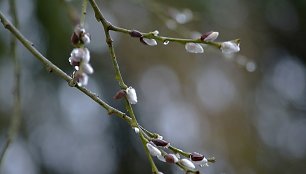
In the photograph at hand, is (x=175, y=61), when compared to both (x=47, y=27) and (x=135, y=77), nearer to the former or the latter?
(x=135, y=77)

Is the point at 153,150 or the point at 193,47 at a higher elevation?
the point at 193,47

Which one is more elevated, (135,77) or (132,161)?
(135,77)

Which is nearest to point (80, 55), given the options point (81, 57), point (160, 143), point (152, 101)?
point (81, 57)

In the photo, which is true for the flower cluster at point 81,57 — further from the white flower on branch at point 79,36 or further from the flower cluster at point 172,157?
the flower cluster at point 172,157

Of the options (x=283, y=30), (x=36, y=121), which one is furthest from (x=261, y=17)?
(x=36, y=121)

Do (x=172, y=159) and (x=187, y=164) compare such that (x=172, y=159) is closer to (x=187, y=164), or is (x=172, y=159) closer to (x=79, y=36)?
(x=187, y=164)

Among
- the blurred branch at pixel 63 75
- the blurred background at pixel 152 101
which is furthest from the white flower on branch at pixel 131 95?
the blurred background at pixel 152 101

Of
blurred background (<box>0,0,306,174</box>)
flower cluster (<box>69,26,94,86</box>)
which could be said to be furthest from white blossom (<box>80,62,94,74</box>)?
blurred background (<box>0,0,306,174</box>)
